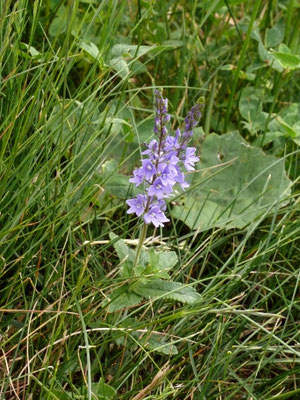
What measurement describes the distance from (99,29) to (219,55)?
0.52 metres

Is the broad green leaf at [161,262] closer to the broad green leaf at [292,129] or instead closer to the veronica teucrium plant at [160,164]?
the veronica teucrium plant at [160,164]

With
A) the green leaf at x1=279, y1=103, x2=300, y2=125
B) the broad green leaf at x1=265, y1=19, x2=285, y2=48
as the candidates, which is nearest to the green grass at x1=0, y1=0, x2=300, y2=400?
the green leaf at x1=279, y1=103, x2=300, y2=125

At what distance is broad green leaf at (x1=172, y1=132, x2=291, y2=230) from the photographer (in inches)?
99.8

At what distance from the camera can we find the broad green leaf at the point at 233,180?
2.54 meters

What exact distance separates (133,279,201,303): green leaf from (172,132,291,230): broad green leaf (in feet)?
1.77

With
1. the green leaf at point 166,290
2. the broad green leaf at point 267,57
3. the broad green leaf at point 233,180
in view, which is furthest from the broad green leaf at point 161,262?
the broad green leaf at point 267,57

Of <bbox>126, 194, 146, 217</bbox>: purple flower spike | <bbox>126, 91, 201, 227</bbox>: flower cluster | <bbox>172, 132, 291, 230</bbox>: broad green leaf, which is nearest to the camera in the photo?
<bbox>126, 91, 201, 227</bbox>: flower cluster

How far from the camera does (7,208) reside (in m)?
1.95

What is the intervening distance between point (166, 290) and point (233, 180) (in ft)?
2.69

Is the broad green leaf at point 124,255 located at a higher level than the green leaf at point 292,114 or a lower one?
lower

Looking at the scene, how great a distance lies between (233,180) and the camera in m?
2.66

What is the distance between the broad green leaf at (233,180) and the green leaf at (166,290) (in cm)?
54

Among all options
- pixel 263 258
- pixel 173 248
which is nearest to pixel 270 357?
pixel 263 258

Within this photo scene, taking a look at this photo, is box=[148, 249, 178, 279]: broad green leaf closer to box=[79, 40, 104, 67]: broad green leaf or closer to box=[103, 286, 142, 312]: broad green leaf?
box=[103, 286, 142, 312]: broad green leaf
